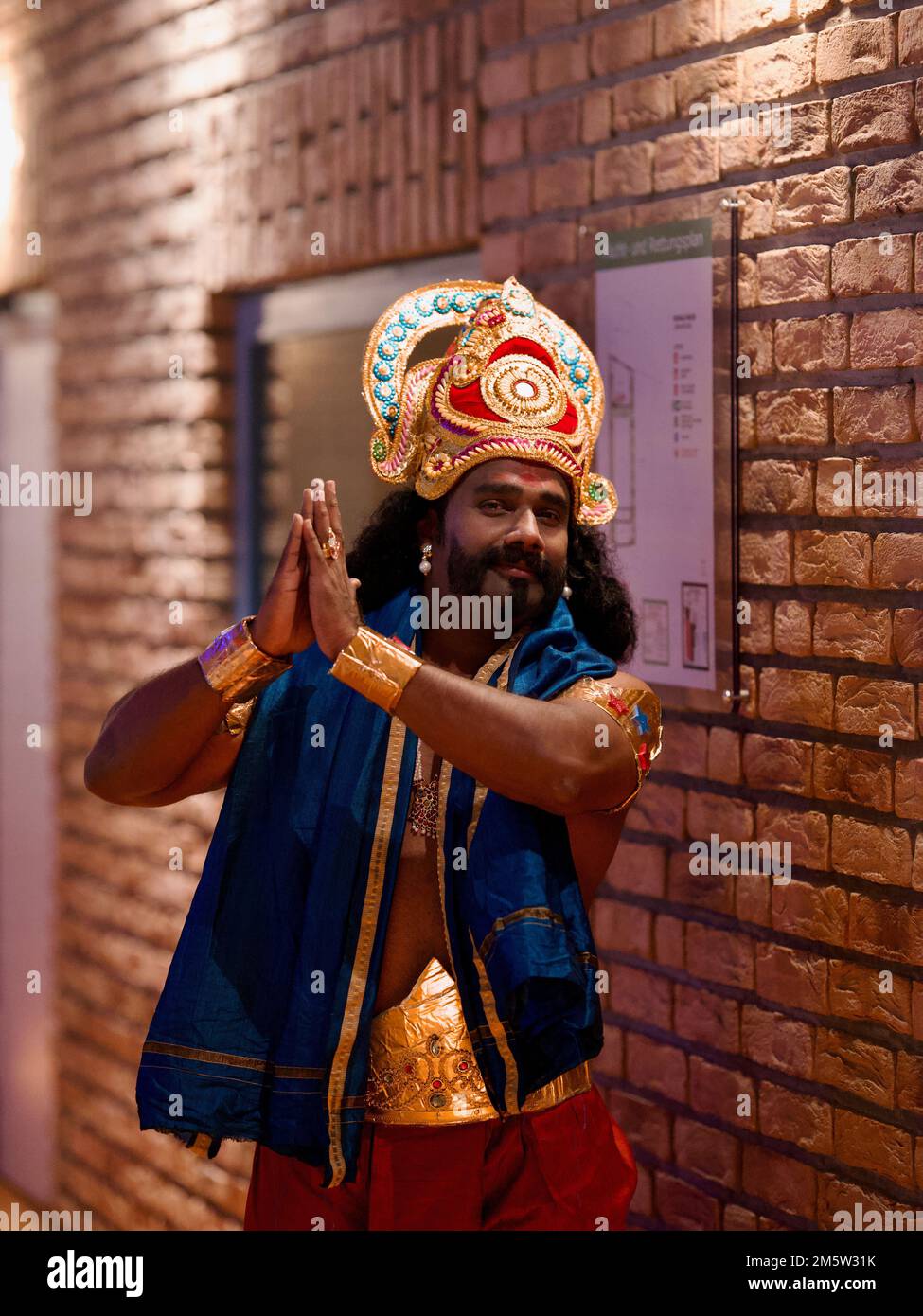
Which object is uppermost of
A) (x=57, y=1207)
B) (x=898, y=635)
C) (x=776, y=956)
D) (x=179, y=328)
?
(x=179, y=328)

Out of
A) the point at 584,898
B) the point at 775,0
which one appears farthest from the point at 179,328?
the point at 584,898

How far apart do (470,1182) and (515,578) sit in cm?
90

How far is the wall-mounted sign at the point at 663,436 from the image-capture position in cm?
285

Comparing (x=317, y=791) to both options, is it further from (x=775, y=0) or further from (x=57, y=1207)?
(x=57, y=1207)

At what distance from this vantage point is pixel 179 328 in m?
4.38

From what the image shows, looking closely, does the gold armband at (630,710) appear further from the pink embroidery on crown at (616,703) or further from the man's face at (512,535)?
the man's face at (512,535)

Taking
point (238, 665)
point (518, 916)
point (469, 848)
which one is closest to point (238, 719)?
point (238, 665)

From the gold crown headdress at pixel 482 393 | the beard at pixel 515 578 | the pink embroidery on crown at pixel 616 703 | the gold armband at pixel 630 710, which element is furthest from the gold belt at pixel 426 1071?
the gold crown headdress at pixel 482 393

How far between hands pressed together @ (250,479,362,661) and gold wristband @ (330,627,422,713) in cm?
2

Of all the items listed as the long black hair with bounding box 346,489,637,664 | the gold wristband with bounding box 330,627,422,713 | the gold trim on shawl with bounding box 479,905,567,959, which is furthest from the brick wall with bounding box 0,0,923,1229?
the gold wristband with bounding box 330,627,422,713

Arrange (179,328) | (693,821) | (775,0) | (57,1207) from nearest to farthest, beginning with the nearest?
1. (775,0)
2. (693,821)
3. (179,328)
4. (57,1207)

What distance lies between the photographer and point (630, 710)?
2.27m

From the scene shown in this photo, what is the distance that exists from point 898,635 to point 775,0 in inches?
44.3

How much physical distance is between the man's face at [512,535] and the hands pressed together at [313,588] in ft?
0.70
